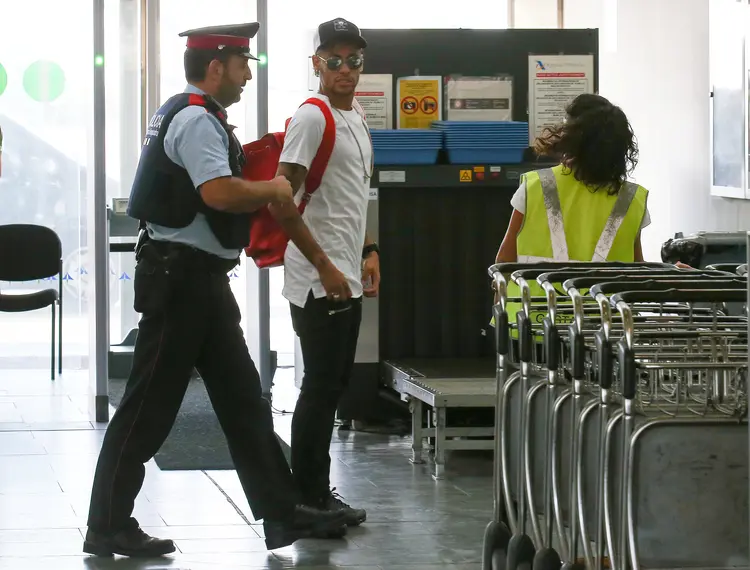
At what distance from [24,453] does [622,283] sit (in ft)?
12.6

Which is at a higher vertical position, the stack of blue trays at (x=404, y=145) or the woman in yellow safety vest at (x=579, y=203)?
the stack of blue trays at (x=404, y=145)

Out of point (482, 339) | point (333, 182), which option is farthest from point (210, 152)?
point (482, 339)

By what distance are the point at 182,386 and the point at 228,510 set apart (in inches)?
35.1

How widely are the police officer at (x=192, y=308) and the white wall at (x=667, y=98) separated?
3.81m

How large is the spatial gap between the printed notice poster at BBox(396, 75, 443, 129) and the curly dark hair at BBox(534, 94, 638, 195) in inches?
101

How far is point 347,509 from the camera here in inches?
176

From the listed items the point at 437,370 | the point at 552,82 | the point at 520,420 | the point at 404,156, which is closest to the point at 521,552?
the point at 520,420

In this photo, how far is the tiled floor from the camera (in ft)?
13.4

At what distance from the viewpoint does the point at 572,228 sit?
4.05m

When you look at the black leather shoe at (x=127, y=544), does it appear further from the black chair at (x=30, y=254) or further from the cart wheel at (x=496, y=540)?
the black chair at (x=30, y=254)

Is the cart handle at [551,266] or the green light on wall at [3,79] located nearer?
the cart handle at [551,266]

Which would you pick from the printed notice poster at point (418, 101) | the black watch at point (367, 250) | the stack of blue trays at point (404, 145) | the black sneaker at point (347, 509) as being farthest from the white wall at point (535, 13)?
the black sneaker at point (347, 509)

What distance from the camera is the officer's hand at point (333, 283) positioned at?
4.09 m

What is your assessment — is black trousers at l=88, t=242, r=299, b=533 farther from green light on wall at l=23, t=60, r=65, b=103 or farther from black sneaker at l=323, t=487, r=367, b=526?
green light on wall at l=23, t=60, r=65, b=103
